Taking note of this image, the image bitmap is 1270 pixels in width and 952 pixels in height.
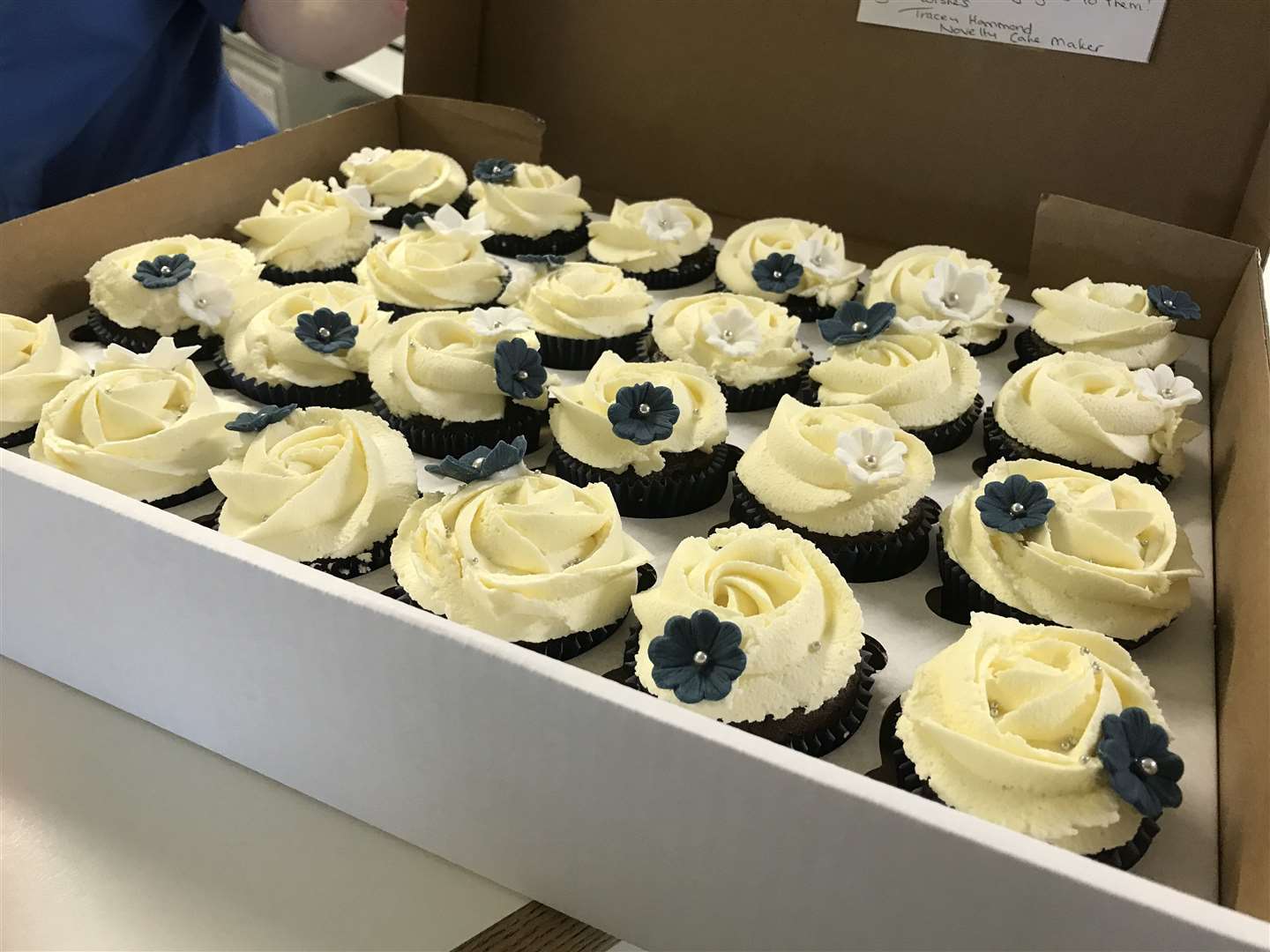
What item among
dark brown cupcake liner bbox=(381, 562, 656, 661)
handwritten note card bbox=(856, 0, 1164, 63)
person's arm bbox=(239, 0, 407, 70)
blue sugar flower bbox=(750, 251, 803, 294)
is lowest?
dark brown cupcake liner bbox=(381, 562, 656, 661)

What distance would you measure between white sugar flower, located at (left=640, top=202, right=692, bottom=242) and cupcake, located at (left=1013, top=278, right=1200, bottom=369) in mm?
682

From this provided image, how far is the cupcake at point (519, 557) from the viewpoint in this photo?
121 centimetres

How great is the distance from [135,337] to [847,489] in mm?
1219

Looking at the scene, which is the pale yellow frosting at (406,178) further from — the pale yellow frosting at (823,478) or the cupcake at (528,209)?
the pale yellow frosting at (823,478)

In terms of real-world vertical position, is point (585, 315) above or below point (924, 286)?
below

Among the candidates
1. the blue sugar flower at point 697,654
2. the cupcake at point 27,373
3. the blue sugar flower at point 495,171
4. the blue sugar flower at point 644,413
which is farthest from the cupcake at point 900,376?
the cupcake at point 27,373

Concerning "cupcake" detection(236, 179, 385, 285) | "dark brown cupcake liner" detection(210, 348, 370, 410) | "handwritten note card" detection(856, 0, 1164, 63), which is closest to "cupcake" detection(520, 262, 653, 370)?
"dark brown cupcake liner" detection(210, 348, 370, 410)

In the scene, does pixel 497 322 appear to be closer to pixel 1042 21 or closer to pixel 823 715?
pixel 823 715

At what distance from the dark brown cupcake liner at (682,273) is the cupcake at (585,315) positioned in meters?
0.19

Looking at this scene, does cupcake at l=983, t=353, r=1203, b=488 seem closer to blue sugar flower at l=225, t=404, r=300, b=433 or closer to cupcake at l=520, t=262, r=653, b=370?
cupcake at l=520, t=262, r=653, b=370

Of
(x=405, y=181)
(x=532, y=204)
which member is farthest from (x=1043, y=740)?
(x=405, y=181)

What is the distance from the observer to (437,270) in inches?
76.2

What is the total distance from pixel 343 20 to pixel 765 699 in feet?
6.22

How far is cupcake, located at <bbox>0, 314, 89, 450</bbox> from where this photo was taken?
1546 mm
